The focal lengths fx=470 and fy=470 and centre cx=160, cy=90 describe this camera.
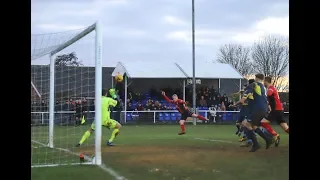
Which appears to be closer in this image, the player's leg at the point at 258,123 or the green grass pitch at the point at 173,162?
the green grass pitch at the point at 173,162

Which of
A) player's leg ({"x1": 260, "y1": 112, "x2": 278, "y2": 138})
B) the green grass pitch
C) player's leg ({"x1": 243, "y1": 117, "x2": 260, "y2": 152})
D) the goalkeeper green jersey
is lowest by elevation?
the green grass pitch

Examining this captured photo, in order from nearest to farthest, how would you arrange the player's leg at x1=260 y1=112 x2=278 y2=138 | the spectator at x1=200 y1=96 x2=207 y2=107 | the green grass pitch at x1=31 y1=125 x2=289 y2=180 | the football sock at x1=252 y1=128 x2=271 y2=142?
Answer: 1. the green grass pitch at x1=31 y1=125 x2=289 y2=180
2. the football sock at x1=252 y1=128 x2=271 y2=142
3. the player's leg at x1=260 y1=112 x2=278 y2=138
4. the spectator at x1=200 y1=96 x2=207 y2=107

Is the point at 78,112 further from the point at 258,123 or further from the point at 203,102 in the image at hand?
the point at 203,102

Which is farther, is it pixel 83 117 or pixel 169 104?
pixel 169 104

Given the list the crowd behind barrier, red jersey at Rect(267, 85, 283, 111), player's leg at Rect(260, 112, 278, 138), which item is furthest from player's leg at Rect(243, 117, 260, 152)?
the crowd behind barrier

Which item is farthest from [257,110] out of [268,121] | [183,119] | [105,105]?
[183,119]

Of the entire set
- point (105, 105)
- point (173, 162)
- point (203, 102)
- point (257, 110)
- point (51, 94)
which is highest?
point (51, 94)

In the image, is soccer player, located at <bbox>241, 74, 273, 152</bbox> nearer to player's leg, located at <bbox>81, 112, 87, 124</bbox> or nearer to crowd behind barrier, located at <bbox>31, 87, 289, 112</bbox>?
player's leg, located at <bbox>81, 112, 87, 124</bbox>

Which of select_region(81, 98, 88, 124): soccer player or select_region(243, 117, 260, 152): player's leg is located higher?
select_region(81, 98, 88, 124): soccer player

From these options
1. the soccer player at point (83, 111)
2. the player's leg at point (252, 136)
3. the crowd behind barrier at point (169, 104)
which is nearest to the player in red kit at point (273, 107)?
the player's leg at point (252, 136)

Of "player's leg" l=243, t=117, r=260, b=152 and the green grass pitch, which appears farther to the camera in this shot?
"player's leg" l=243, t=117, r=260, b=152

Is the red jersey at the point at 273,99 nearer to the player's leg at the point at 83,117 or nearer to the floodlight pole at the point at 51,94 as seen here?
the floodlight pole at the point at 51,94

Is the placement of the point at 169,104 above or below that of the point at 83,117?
above

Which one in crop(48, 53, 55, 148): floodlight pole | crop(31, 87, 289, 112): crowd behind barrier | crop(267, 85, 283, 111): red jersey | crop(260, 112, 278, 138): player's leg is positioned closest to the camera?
crop(267, 85, 283, 111): red jersey
